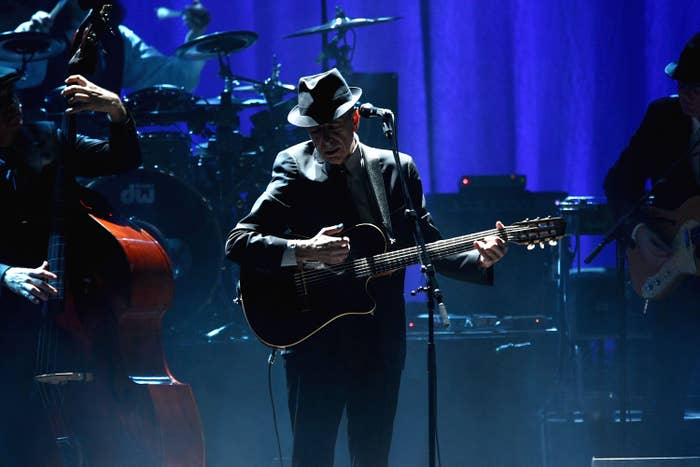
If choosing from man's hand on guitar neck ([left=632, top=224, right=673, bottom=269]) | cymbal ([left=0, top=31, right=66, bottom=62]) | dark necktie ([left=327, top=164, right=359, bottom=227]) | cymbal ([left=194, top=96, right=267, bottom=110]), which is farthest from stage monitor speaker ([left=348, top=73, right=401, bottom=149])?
dark necktie ([left=327, top=164, right=359, bottom=227])

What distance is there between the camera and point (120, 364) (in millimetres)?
3746

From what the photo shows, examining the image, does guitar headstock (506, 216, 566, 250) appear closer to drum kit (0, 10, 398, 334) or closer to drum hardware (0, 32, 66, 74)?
drum kit (0, 10, 398, 334)

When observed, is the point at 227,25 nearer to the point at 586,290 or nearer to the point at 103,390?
the point at 586,290

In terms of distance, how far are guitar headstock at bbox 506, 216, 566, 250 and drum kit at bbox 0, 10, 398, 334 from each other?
340 cm

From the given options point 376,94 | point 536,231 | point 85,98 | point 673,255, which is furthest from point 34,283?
point 376,94

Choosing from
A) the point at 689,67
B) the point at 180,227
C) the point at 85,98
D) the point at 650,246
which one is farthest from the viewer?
the point at 180,227

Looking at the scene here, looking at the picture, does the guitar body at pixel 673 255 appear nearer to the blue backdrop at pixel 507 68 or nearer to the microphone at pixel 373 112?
the microphone at pixel 373 112

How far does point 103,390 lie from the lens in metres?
3.67

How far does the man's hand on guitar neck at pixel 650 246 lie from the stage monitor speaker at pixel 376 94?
101 inches

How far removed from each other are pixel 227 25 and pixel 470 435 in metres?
4.48

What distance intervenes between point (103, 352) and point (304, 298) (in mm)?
910

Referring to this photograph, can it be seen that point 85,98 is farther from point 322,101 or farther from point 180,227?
point 180,227

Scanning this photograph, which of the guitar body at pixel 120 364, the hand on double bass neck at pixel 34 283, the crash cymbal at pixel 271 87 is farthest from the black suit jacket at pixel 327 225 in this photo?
the crash cymbal at pixel 271 87

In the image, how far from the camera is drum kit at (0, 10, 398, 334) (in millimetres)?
6516
